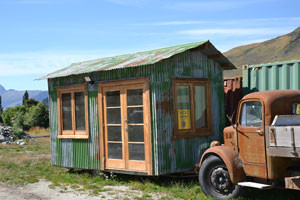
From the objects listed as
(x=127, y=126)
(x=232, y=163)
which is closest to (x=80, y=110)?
(x=127, y=126)

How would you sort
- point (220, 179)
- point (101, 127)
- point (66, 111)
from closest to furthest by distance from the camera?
1. point (220, 179)
2. point (101, 127)
3. point (66, 111)

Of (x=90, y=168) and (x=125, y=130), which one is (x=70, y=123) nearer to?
(x=90, y=168)

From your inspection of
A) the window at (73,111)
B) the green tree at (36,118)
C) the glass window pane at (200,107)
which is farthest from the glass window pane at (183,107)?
the green tree at (36,118)

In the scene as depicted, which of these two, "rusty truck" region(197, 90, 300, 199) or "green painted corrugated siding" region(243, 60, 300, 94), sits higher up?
"green painted corrugated siding" region(243, 60, 300, 94)

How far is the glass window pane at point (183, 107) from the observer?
927cm

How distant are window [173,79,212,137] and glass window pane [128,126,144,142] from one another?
32.8 inches

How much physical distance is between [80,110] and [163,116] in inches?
111

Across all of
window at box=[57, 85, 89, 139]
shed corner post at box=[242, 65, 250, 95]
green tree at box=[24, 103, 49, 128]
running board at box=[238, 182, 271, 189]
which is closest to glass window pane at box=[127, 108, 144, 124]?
window at box=[57, 85, 89, 139]

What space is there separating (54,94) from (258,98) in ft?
21.6

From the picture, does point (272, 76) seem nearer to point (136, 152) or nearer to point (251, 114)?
point (251, 114)

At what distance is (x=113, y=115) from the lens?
9.71 meters

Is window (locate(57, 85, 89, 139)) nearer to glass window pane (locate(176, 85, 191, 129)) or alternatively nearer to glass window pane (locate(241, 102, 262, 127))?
glass window pane (locate(176, 85, 191, 129))

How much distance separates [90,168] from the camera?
33.9 feet

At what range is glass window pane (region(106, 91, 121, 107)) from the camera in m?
9.56
